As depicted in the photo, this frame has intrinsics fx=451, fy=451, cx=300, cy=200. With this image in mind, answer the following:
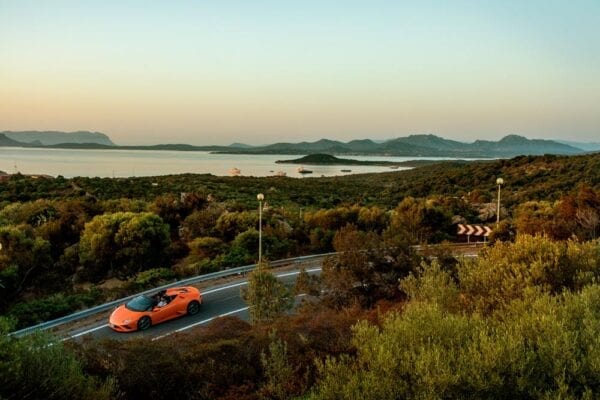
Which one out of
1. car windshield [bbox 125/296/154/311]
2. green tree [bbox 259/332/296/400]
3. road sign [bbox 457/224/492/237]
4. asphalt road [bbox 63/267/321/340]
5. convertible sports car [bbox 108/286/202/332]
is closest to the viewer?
green tree [bbox 259/332/296/400]

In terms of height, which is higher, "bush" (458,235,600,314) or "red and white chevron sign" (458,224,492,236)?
"bush" (458,235,600,314)

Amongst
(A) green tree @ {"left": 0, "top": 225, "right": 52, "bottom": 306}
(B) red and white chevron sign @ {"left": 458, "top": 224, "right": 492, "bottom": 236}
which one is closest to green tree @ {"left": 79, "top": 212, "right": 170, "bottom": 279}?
(A) green tree @ {"left": 0, "top": 225, "right": 52, "bottom": 306}

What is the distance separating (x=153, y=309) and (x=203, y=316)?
4.93 feet

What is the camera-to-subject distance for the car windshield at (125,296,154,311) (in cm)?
1284

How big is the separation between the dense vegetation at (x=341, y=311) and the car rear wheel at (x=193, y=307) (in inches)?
130

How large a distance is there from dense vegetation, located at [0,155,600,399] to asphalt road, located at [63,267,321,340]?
185 cm

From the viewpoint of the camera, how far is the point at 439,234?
81.6 feet

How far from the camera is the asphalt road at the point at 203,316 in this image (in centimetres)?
1222

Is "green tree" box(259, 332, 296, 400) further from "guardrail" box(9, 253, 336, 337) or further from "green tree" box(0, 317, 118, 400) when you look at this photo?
"guardrail" box(9, 253, 336, 337)

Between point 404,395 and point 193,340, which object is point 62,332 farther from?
point 404,395

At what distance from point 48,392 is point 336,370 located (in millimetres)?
3052

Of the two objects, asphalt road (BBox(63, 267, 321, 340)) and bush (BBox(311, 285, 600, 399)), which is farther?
asphalt road (BBox(63, 267, 321, 340))

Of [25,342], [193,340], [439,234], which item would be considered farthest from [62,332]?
[439,234]

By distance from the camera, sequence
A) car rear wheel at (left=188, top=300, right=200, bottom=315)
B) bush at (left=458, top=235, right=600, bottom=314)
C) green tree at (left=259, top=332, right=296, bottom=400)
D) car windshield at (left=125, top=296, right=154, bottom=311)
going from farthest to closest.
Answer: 1. car rear wheel at (left=188, top=300, right=200, bottom=315)
2. car windshield at (left=125, top=296, right=154, bottom=311)
3. bush at (left=458, top=235, right=600, bottom=314)
4. green tree at (left=259, top=332, right=296, bottom=400)
